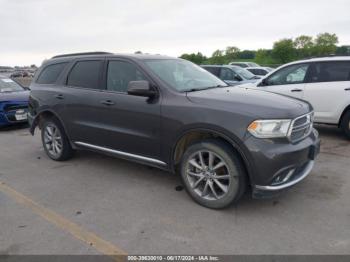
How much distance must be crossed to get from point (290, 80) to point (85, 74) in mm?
4576

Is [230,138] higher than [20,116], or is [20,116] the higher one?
[230,138]

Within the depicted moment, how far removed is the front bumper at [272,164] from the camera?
3164 millimetres

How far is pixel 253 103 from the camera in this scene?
340 cm

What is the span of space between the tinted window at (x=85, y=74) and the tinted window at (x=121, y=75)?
0.25 meters

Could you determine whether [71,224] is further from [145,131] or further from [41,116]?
[41,116]

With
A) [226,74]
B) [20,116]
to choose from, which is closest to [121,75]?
[20,116]

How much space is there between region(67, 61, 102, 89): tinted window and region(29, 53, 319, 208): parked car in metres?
0.02

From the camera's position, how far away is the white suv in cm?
636

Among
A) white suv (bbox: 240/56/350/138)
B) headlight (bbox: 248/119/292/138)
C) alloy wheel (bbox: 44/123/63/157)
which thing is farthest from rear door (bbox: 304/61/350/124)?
alloy wheel (bbox: 44/123/63/157)

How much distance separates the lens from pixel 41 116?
566cm

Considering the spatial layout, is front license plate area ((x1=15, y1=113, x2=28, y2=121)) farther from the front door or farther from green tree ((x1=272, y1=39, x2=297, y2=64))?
green tree ((x1=272, y1=39, x2=297, y2=64))

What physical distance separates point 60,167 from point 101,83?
65.7 inches

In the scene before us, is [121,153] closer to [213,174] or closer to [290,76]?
[213,174]

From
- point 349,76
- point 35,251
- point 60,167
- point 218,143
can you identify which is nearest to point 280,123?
point 218,143
